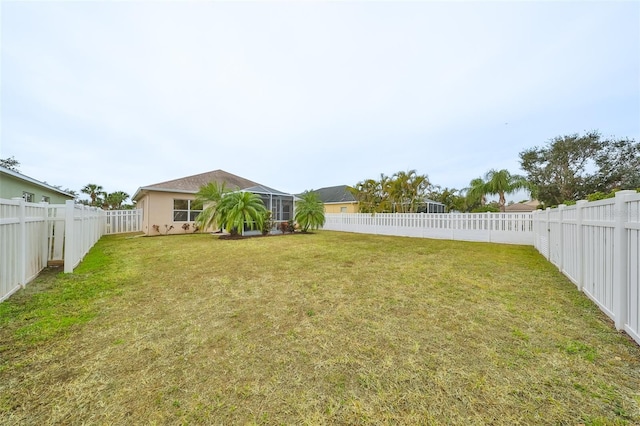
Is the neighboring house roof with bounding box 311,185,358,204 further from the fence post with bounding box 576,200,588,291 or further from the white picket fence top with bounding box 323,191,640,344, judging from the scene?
the fence post with bounding box 576,200,588,291

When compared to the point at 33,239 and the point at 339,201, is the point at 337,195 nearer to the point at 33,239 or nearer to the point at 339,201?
the point at 339,201

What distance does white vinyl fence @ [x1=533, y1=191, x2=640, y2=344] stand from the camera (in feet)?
7.02

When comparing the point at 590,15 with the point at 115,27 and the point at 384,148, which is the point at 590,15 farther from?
the point at 115,27

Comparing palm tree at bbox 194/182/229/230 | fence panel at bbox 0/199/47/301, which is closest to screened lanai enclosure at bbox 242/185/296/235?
palm tree at bbox 194/182/229/230

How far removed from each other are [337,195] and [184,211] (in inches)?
559

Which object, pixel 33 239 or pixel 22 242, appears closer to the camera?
pixel 22 242

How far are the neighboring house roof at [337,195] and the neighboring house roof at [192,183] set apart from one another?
735 centimetres

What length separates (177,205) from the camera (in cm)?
1398

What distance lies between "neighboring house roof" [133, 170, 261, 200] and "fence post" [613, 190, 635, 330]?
11490mm

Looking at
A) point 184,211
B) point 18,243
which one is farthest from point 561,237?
point 184,211

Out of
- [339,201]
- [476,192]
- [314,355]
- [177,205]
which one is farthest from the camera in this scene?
[339,201]

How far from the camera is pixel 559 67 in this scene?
8.39 metres

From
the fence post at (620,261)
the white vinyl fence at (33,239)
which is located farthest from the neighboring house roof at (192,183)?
Result: the fence post at (620,261)

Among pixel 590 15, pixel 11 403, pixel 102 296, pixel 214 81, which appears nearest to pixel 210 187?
pixel 214 81
